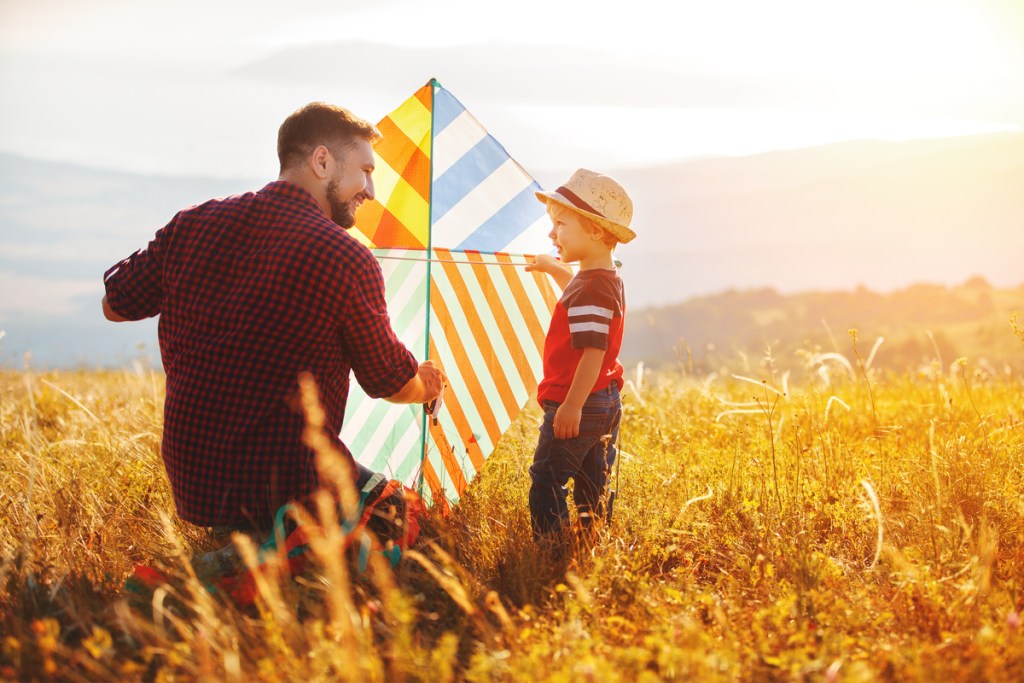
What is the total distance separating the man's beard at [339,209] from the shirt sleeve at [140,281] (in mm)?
701

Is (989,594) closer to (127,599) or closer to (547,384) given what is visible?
(547,384)

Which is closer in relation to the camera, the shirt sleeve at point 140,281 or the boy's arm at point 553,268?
the shirt sleeve at point 140,281

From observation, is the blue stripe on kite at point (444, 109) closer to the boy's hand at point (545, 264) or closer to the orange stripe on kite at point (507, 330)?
the orange stripe on kite at point (507, 330)

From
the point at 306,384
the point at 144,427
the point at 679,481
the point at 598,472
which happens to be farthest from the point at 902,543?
the point at 144,427

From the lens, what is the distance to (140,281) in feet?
12.3

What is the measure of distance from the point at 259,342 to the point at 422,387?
798 mm

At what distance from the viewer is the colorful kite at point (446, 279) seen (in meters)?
4.38

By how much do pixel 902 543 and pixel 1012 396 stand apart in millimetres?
3927

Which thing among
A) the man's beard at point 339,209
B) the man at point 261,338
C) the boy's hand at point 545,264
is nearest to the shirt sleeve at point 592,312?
the boy's hand at point 545,264

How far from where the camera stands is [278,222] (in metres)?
3.45

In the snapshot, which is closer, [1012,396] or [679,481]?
[679,481]

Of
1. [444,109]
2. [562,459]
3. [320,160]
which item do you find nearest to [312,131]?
[320,160]

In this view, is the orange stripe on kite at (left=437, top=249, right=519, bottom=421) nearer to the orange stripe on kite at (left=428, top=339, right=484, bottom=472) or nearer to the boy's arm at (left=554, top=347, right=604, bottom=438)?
the orange stripe on kite at (left=428, top=339, right=484, bottom=472)

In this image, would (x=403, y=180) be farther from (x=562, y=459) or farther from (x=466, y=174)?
(x=562, y=459)
